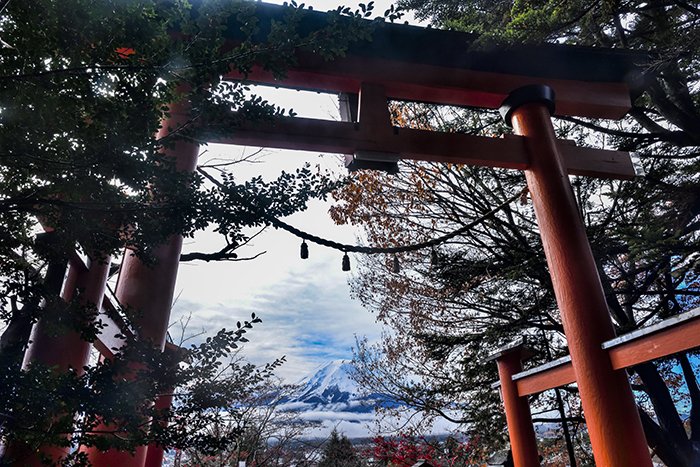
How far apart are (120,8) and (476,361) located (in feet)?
18.4

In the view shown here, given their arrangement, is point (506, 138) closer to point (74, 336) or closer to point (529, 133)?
point (529, 133)

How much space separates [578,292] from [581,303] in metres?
0.06

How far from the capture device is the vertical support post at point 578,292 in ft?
6.56

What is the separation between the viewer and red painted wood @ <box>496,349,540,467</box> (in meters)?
2.60

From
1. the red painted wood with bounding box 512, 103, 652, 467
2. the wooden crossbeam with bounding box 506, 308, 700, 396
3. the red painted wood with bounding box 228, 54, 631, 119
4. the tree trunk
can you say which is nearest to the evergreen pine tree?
the tree trunk

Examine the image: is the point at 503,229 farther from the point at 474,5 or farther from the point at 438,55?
the point at 438,55

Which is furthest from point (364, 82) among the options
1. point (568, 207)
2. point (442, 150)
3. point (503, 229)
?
point (503, 229)

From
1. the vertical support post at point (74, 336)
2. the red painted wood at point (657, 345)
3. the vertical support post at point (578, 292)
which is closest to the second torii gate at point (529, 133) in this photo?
the vertical support post at point (578, 292)

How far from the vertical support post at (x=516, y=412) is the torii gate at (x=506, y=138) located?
4cm

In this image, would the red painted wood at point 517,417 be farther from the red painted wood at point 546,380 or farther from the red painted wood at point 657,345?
the red painted wood at point 657,345

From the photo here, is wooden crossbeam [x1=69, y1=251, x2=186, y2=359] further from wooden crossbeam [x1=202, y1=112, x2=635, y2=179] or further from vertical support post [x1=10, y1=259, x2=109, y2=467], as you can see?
wooden crossbeam [x1=202, y1=112, x2=635, y2=179]

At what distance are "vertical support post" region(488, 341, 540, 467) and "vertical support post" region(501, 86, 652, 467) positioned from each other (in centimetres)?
60

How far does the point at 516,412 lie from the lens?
8.86 ft

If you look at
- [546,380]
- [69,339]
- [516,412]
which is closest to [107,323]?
[69,339]
